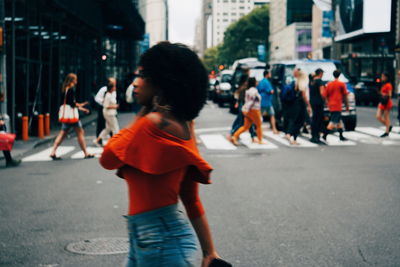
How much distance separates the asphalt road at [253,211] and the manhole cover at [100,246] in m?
0.10

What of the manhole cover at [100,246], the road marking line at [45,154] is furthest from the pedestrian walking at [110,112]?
the manhole cover at [100,246]

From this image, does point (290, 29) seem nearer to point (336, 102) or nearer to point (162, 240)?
point (336, 102)

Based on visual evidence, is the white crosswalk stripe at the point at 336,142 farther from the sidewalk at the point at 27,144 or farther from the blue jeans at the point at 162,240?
the blue jeans at the point at 162,240

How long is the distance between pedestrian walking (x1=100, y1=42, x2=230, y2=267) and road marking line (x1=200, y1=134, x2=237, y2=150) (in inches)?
474

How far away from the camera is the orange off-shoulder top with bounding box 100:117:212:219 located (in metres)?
2.67

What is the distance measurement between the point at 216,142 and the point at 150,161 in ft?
44.9

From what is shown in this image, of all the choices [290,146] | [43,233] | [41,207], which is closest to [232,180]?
[41,207]

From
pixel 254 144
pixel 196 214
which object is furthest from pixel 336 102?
pixel 196 214

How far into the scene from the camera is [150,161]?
2660 millimetres

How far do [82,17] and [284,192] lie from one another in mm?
16179

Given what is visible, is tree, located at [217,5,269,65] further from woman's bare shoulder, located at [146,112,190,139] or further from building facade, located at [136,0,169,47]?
woman's bare shoulder, located at [146,112,190,139]

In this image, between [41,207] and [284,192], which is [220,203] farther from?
[41,207]

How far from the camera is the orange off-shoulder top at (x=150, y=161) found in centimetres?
267

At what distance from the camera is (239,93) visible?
16359 millimetres
